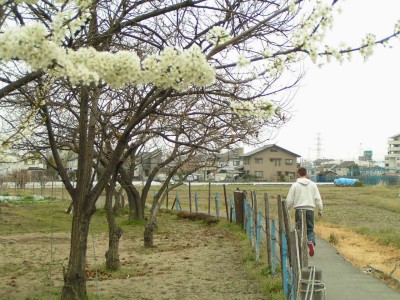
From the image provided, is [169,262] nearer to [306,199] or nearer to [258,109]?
[306,199]

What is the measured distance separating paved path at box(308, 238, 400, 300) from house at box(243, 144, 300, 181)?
252 feet

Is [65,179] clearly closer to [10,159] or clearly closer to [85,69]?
[10,159]

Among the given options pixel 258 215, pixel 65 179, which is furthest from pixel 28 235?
pixel 65 179

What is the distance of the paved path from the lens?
753cm

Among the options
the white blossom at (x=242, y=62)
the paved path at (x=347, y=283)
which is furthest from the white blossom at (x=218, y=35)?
the paved path at (x=347, y=283)

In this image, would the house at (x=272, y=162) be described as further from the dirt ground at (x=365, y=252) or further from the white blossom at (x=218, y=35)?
the white blossom at (x=218, y=35)

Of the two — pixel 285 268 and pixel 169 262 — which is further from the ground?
pixel 285 268

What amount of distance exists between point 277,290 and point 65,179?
12.3 feet

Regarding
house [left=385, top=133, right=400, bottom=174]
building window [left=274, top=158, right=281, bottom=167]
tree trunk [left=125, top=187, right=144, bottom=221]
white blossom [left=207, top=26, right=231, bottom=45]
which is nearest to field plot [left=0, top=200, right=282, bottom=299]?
tree trunk [left=125, top=187, right=144, bottom=221]

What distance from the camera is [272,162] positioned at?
88.2m

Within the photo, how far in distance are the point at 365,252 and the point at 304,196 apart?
3.93 m

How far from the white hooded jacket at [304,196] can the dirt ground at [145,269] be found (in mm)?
1702

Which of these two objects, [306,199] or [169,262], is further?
[169,262]

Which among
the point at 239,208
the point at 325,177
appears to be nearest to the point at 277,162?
the point at 325,177
